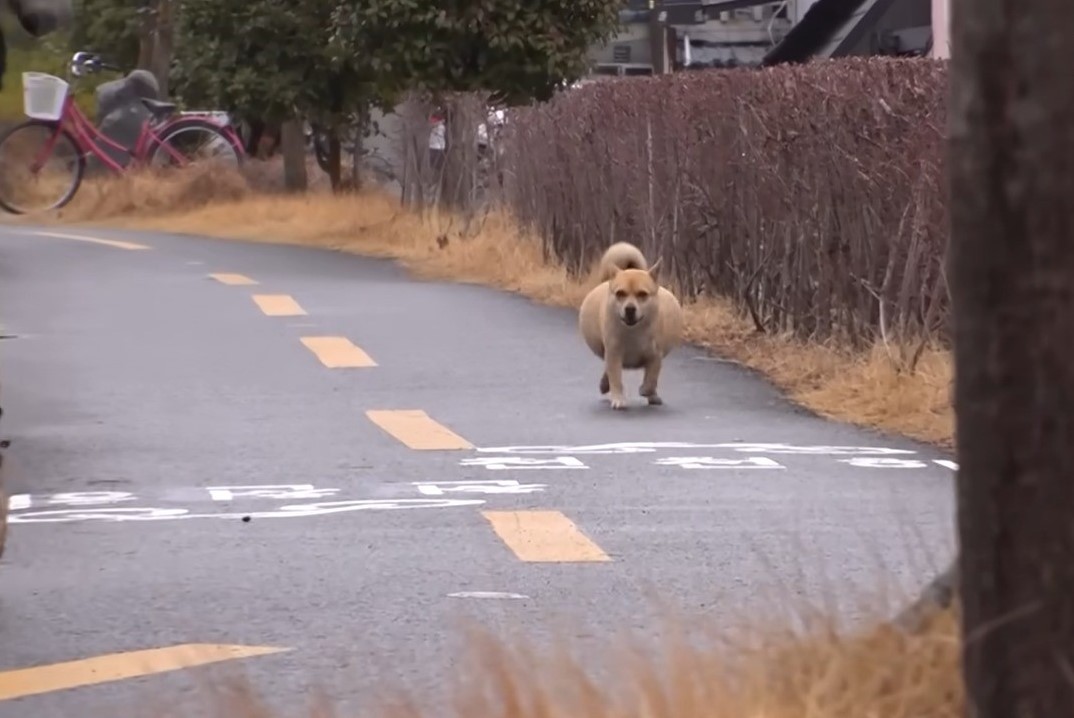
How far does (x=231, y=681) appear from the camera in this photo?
5.25 m

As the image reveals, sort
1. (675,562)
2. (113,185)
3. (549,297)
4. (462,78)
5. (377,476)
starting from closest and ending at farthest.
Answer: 1. (675,562)
2. (377,476)
3. (549,297)
4. (462,78)
5. (113,185)

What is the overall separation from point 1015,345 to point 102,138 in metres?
30.6

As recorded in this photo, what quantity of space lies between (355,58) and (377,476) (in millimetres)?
18685

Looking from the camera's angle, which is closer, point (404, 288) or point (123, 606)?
point (123, 606)

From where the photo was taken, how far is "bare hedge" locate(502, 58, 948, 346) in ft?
43.9

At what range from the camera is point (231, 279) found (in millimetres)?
22047

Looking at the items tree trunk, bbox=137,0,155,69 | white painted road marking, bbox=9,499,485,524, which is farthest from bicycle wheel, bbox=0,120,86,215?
white painted road marking, bbox=9,499,485,524

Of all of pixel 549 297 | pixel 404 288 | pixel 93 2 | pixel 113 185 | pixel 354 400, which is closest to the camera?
pixel 354 400

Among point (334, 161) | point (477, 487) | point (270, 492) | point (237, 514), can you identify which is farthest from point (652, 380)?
point (334, 161)

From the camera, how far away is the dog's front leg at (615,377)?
13039mm

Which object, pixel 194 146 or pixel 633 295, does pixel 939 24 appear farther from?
pixel 633 295

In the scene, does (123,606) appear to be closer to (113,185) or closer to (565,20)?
(565,20)

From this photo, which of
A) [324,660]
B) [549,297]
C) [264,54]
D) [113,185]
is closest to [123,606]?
[324,660]

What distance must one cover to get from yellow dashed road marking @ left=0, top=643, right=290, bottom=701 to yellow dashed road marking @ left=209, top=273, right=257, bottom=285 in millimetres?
14780
